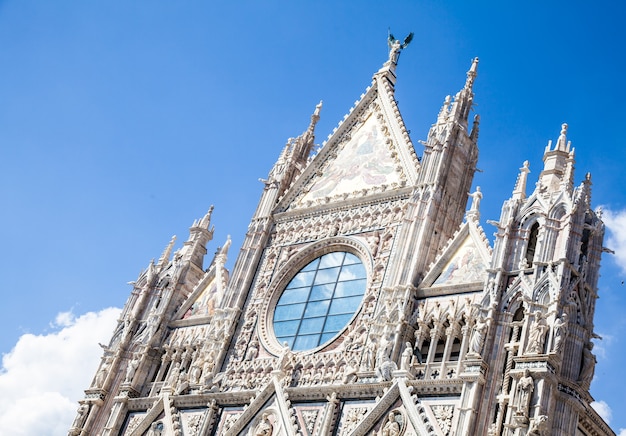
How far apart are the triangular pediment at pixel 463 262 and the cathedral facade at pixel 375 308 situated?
0.13 feet

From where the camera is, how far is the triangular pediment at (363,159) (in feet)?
84.1

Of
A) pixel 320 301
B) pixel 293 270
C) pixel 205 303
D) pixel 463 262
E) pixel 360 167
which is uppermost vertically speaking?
pixel 360 167

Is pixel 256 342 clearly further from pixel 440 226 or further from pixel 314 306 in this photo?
pixel 440 226

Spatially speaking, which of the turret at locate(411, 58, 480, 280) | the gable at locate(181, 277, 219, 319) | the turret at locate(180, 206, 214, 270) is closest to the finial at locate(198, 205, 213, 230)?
the turret at locate(180, 206, 214, 270)

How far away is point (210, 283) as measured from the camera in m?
27.4

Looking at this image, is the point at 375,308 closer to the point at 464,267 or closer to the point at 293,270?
the point at 464,267

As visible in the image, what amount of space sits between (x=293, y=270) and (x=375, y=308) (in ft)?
12.4

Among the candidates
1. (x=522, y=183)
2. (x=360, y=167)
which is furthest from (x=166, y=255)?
(x=522, y=183)

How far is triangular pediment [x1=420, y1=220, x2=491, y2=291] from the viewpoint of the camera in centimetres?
2127

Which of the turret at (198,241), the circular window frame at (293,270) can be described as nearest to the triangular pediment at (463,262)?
the circular window frame at (293,270)

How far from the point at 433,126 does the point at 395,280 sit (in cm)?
530

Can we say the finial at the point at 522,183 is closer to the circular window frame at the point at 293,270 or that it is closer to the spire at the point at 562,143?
the spire at the point at 562,143

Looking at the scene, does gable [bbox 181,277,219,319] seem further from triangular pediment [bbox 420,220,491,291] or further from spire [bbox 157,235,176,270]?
triangular pediment [bbox 420,220,491,291]

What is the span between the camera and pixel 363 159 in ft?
88.2
